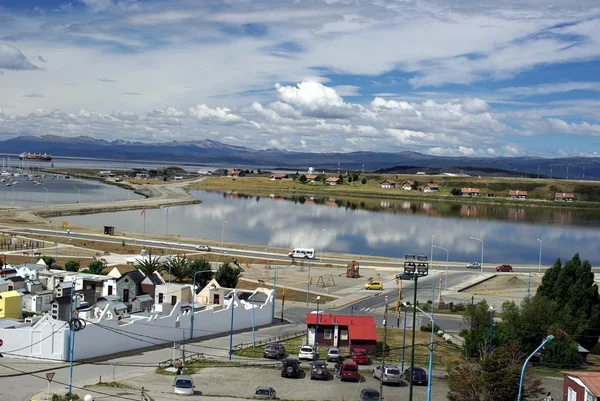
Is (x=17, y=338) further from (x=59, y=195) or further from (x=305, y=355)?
(x=59, y=195)

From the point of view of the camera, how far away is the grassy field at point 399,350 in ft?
103

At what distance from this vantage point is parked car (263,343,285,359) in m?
30.7

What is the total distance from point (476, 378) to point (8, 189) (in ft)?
548

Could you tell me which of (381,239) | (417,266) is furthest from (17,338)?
(381,239)

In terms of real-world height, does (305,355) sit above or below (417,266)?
below

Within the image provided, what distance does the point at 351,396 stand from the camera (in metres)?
25.4

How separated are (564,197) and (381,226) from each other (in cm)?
9228

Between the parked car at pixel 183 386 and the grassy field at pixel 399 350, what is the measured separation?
6.73m

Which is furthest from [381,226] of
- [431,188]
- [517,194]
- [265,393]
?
[431,188]

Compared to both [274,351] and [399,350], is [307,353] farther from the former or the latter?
[399,350]

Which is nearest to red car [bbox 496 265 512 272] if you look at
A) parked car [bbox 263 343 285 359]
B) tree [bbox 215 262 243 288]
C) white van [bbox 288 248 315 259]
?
white van [bbox 288 248 315 259]

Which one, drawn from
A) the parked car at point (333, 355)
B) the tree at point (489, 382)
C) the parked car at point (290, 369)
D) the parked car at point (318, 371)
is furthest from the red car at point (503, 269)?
the tree at point (489, 382)

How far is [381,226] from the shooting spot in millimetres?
111500

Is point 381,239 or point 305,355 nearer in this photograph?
point 305,355
